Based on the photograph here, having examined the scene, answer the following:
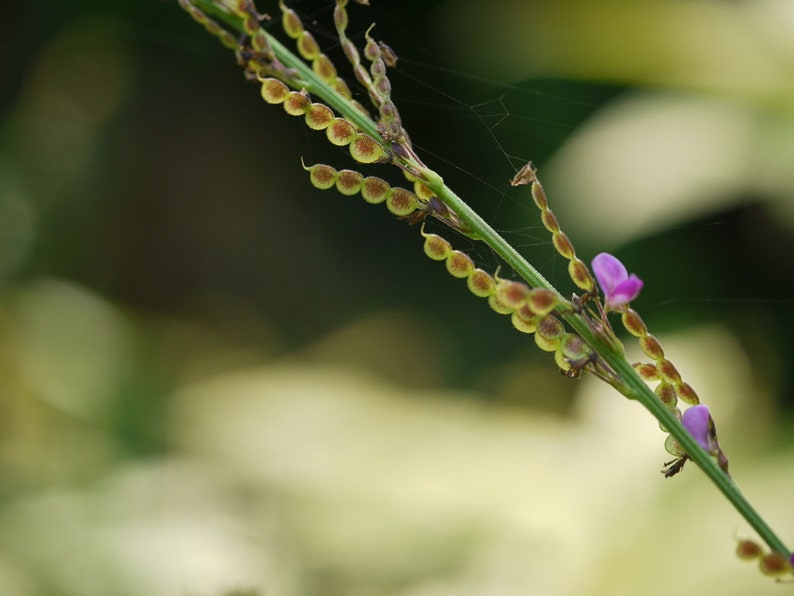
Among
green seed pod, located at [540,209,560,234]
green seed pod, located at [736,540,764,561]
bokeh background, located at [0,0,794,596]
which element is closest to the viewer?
green seed pod, located at [736,540,764,561]

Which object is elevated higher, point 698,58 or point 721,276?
point 698,58

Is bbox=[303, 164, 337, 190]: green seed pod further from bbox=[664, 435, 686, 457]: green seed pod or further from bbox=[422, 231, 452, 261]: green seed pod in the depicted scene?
bbox=[664, 435, 686, 457]: green seed pod

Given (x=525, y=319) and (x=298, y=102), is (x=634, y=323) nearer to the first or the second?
(x=525, y=319)

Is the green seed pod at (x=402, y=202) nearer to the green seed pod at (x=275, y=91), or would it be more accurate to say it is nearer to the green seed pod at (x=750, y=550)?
the green seed pod at (x=275, y=91)

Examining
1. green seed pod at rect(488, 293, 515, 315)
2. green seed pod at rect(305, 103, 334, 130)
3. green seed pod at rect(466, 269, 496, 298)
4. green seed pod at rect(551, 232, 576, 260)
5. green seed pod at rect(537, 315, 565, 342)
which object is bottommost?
green seed pod at rect(537, 315, 565, 342)

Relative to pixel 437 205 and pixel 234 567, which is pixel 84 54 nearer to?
pixel 234 567

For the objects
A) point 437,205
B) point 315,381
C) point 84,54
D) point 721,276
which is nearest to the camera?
point 437,205

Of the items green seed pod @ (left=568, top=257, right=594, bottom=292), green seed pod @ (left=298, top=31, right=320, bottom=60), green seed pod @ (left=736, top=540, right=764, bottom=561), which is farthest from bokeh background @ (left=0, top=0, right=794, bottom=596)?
green seed pod @ (left=736, top=540, right=764, bottom=561)

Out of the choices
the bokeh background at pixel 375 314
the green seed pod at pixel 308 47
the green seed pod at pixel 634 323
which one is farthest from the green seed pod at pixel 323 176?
the bokeh background at pixel 375 314

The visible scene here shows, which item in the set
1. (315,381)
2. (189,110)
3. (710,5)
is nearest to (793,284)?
(710,5)
